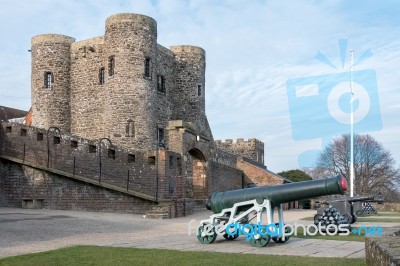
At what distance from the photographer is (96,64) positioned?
3350 centimetres

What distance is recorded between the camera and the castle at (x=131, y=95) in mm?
30438

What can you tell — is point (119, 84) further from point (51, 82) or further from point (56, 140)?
point (56, 140)

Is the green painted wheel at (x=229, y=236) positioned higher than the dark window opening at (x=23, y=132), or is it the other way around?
the dark window opening at (x=23, y=132)

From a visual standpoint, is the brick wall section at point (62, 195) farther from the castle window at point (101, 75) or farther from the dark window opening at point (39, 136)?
the castle window at point (101, 75)

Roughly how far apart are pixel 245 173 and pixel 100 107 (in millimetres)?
14845

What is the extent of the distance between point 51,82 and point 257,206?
2604 centimetres

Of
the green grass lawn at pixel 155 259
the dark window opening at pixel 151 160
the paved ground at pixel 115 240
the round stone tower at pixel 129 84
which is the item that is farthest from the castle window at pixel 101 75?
the green grass lawn at pixel 155 259

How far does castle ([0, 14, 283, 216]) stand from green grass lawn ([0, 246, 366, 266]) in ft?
49.7

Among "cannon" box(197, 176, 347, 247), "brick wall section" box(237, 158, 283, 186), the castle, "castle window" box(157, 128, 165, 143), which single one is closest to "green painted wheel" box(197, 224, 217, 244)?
"cannon" box(197, 176, 347, 247)

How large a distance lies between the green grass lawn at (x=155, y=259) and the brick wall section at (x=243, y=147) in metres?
43.0

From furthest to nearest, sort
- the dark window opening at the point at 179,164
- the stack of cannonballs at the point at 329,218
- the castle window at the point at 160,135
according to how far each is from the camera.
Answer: the castle window at the point at 160,135
the dark window opening at the point at 179,164
the stack of cannonballs at the point at 329,218

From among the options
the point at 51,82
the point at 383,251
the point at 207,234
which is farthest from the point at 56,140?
the point at 383,251

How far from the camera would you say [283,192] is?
10.6 meters

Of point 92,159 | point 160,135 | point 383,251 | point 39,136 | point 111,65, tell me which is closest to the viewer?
point 383,251
